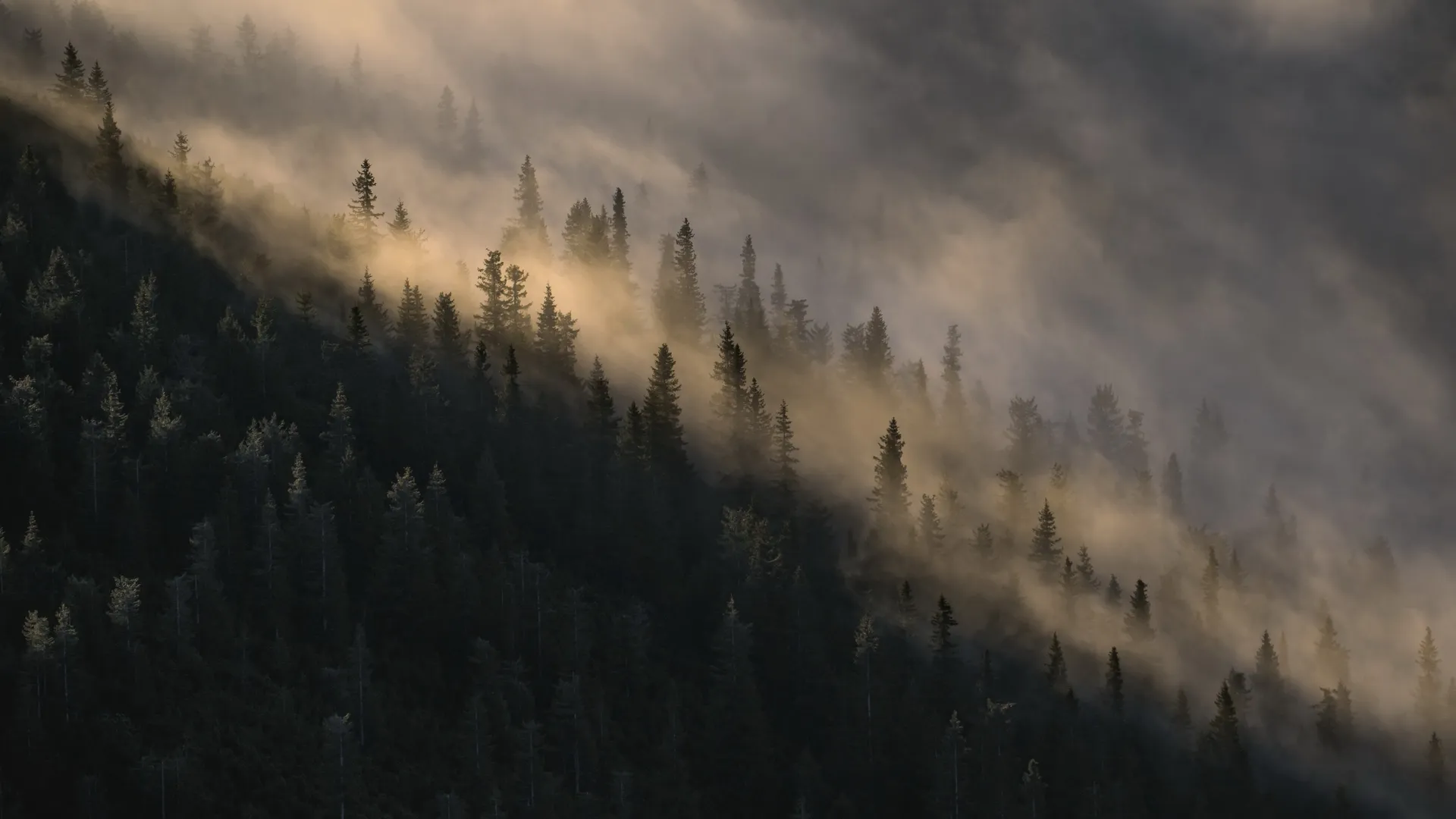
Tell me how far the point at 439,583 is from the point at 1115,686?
282 ft

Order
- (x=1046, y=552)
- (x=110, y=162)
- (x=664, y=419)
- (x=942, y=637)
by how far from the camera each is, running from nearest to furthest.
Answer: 1. (x=942, y=637)
2. (x=664, y=419)
3. (x=110, y=162)
4. (x=1046, y=552)

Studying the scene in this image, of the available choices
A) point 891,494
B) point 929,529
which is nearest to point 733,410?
point 891,494

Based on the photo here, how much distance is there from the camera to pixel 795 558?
168250mm

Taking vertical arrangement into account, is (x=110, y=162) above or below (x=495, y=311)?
above

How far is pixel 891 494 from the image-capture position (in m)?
189

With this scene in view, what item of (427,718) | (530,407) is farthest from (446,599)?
(530,407)

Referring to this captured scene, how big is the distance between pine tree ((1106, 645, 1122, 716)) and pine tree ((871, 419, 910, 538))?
2974cm

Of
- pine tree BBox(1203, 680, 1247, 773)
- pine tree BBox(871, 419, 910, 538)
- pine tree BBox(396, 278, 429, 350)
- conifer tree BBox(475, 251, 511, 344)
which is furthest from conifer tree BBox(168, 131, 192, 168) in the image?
pine tree BBox(1203, 680, 1247, 773)

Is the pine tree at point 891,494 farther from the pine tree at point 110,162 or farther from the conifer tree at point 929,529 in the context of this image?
the pine tree at point 110,162

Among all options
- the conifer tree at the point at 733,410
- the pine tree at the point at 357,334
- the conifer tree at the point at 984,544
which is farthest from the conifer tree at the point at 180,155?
the conifer tree at the point at 984,544

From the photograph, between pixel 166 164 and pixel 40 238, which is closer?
pixel 40 238

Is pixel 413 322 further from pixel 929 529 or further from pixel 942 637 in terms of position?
pixel 942 637

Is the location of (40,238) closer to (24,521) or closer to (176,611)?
(24,521)

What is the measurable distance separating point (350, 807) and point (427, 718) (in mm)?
14380
